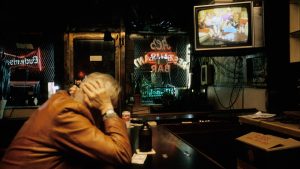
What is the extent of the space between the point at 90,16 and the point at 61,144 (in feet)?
17.0

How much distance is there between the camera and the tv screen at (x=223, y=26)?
372 cm

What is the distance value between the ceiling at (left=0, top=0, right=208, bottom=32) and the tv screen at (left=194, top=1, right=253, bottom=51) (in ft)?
4.71

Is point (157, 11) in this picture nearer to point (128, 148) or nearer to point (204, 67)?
point (204, 67)

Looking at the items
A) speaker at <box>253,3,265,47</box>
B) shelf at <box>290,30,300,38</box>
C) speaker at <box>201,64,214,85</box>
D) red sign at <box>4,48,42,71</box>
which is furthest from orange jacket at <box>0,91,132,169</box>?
red sign at <box>4,48,42,71</box>

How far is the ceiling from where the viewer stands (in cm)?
542

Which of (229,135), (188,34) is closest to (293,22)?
(229,135)

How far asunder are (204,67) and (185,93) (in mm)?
890

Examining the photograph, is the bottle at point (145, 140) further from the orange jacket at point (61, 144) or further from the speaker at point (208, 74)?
the speaker at point (208, 74)

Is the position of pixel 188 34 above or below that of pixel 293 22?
above

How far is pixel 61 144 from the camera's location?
1.31 metres

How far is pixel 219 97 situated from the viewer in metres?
5.52

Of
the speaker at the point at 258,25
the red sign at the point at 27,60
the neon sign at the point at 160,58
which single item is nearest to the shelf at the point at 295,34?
the speaker at the point at 258,25

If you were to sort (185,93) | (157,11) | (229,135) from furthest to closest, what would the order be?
1. (185,93)
2. (157,11)
3. (229,135)

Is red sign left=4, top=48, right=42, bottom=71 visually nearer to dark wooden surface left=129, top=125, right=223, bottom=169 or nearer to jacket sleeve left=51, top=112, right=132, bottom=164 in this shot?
dark wooden surface left=129, top=125, right=223, bottom=169
